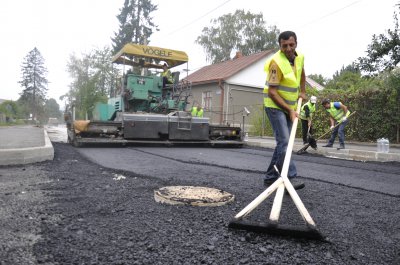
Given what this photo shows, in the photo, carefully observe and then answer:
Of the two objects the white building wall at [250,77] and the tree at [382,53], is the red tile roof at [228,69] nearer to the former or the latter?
the white building wall at [250,77]

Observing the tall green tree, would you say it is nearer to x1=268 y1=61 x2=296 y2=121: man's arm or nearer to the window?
the window

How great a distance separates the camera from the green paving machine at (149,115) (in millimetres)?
8867

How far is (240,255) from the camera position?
202 cm

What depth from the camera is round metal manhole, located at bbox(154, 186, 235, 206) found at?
298 centimetres

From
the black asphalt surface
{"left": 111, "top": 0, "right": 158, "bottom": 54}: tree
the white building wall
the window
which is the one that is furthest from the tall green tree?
the black asphalt surface

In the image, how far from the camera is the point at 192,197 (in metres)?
3.10

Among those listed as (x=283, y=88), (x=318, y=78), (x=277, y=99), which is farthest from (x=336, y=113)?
(x=318, y=78)

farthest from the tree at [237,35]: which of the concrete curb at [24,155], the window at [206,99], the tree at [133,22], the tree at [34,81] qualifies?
the tree at [34,81]

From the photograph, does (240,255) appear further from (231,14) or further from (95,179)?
(231,14)

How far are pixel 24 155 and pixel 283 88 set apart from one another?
4.21 meters

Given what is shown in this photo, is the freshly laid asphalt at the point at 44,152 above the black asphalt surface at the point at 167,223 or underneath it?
above

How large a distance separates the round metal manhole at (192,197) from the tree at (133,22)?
35.7 metres

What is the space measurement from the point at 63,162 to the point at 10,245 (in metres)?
3.97

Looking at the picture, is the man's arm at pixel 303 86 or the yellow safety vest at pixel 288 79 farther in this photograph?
the man's arm at pixel 303 86
